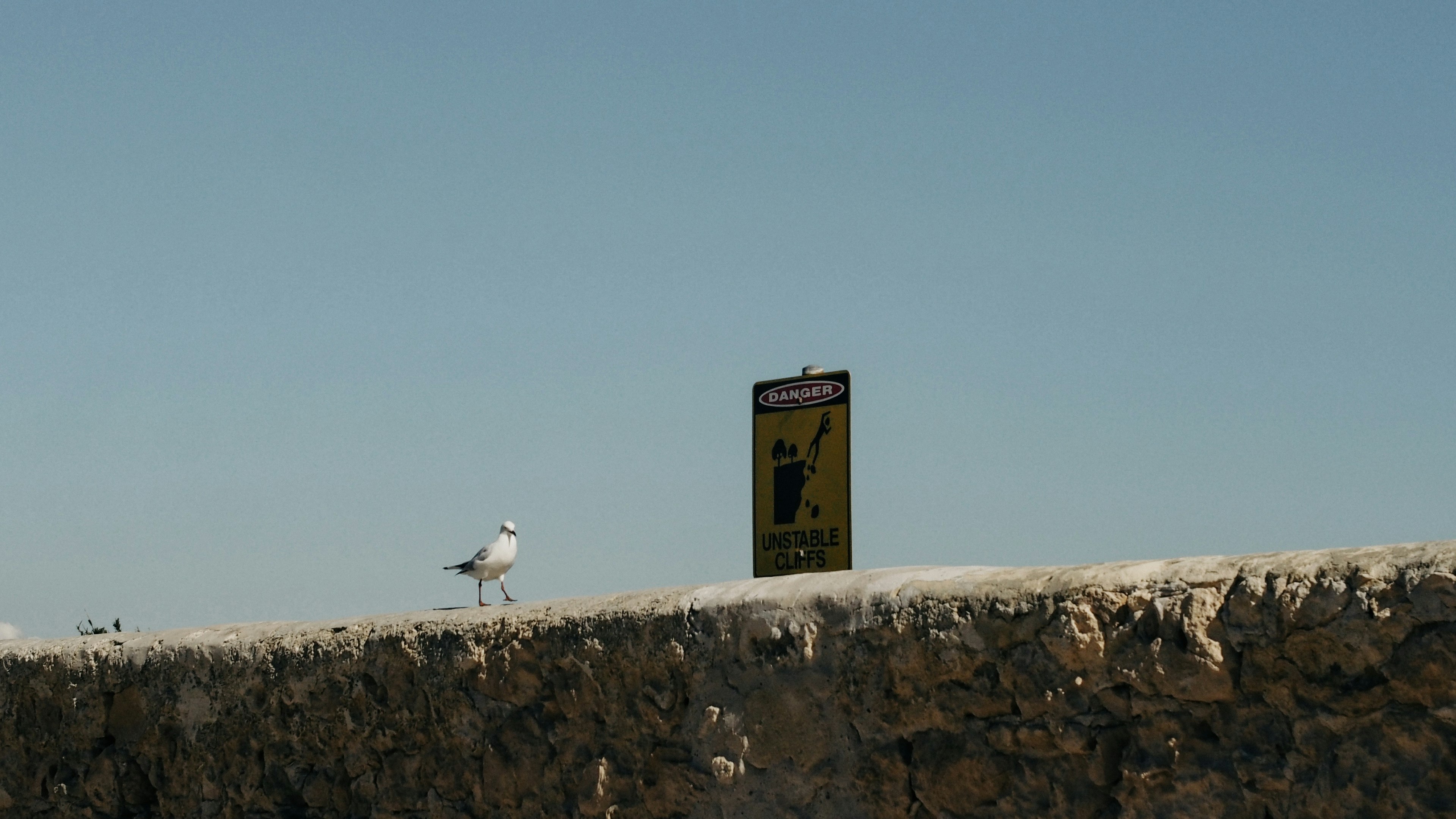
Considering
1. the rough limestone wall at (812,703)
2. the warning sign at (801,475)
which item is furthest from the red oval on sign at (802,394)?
the rough limestone wall at (812,703)

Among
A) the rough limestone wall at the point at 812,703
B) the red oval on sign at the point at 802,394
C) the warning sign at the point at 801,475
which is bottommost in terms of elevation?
the rough limestone wall at the point at 812,703

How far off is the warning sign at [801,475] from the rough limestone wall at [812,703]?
6.84 ft

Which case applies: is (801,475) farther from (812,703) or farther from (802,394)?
(812,703)

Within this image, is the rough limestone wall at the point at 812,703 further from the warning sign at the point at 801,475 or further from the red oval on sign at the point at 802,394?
the red oval on sign at the point at 802,394

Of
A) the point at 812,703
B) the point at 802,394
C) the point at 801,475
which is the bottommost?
the point at 812,703

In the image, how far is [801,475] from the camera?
22.5 ft

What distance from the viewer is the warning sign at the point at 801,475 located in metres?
6.70

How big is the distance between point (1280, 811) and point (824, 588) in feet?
4.31

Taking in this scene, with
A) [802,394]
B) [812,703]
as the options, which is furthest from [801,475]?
[812,703]

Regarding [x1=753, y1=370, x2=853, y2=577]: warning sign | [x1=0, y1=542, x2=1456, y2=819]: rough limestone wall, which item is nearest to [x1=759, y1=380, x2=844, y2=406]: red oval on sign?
[x1=753, y1=370, x2=853, y2=577]: warning sign

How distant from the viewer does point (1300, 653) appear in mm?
3498

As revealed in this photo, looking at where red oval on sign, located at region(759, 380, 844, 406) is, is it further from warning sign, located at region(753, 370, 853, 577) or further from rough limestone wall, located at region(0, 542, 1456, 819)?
rough limestone wall, located at region(0, 542, 1456, 819)

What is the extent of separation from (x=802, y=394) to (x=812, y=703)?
2.74 meters

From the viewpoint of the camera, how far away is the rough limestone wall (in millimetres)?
3461
